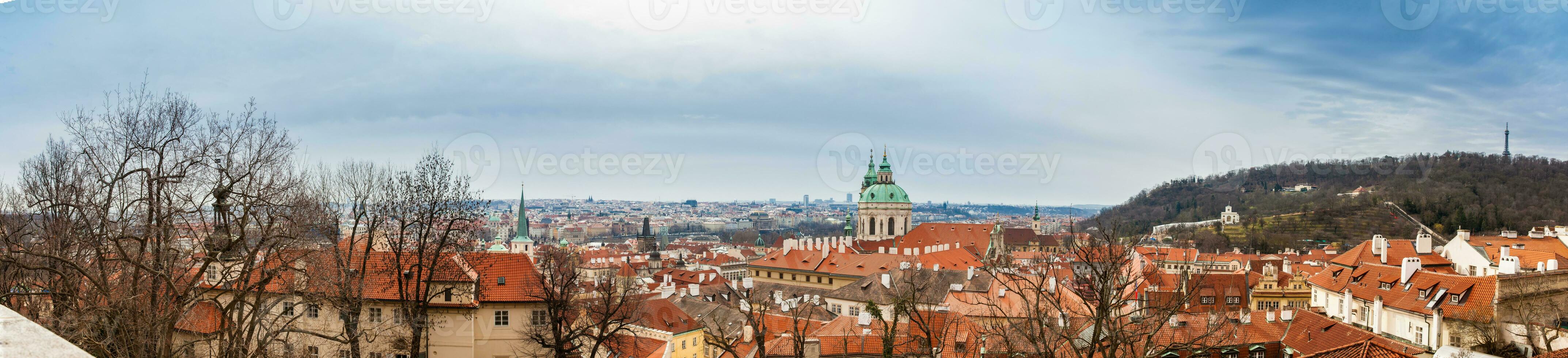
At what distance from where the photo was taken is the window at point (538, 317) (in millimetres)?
30469

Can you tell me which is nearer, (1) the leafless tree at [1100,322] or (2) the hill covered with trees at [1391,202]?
(1) the leafless tree at [1100,322]

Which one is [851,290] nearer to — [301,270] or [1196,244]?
[301,270]

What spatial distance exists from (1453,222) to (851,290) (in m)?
97.8

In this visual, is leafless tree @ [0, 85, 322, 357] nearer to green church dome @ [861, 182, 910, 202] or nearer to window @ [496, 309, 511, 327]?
window @ [496, 309, 511, 327]

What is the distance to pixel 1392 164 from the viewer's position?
17400 centimetres

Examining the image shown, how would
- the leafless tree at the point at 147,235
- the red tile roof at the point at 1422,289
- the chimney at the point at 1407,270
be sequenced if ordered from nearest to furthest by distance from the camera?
1. the leafless tree at the point at 147,235
2. the red tile roof at the point at 1422,289
3. the chimney at the point at 1407,270

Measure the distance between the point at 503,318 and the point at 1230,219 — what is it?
493 feet

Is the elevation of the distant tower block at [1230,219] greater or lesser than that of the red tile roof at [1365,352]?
greater

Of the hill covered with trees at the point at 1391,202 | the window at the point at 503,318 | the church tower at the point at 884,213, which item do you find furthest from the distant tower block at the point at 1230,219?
the window at the point at 503,318

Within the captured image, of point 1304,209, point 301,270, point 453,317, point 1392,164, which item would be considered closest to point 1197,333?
point 453,317

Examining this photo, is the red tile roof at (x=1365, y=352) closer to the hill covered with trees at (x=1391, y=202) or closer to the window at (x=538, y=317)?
the window at (x=538, y=317)

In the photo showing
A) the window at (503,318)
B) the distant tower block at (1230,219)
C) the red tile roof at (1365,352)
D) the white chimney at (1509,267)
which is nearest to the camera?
the red tile roof at (1365,352)

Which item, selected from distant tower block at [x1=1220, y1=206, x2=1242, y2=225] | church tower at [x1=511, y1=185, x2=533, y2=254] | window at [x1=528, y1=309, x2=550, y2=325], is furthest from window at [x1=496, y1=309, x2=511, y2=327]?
distant tower block at [x1=1220, y1=206, x2=1242, y2=225]

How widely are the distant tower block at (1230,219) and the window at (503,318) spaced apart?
146 meters
